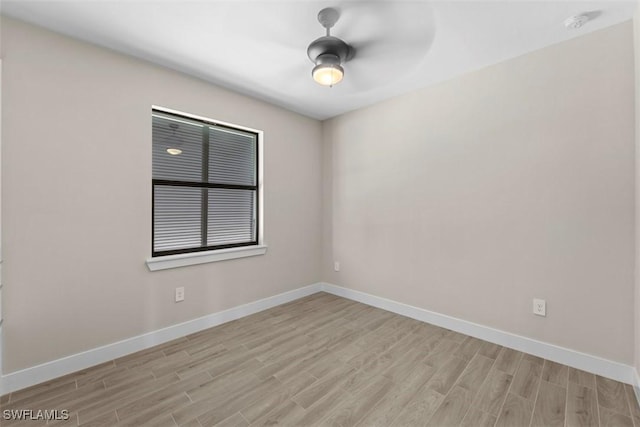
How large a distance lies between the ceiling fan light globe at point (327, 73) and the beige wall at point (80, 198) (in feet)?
4.12

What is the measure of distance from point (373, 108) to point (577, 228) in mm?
2276

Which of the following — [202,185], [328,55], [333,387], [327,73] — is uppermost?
[328,55]

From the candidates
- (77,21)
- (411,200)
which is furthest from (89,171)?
(411,200)

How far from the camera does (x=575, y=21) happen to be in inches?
72.0

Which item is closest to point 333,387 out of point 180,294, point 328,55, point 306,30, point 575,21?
point 180,294

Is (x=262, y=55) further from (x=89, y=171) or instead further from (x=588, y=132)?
(x=588, y=132)

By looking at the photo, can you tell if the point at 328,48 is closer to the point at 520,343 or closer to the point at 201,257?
the point at 201,257

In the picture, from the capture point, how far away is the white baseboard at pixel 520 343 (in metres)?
1.88

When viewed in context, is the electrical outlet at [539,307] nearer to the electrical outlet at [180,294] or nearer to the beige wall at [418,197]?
the beige wall at [418,197]

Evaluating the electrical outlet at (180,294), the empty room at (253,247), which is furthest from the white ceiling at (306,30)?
the electrical outlet at (180,294)

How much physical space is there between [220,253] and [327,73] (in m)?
1.99

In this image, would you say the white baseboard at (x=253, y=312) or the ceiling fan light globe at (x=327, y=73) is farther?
the ceiling fan light globe at (x=327, y=73)

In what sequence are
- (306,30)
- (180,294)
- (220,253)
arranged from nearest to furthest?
1. (306,30)
2. (180,294)
3. (220,253)

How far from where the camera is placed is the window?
98.7 inches
